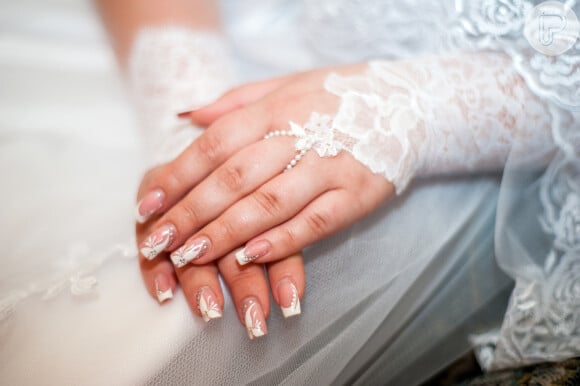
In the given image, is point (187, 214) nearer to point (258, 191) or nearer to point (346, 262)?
point (258, 191)

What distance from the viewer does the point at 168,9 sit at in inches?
39.1

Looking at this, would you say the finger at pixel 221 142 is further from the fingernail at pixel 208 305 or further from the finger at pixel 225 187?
the fingernail at pixel 208 305

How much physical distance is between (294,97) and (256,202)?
18cm

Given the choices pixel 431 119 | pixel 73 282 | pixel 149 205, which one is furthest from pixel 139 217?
pixel 431 119

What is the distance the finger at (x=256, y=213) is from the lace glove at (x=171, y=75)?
0.87 ft

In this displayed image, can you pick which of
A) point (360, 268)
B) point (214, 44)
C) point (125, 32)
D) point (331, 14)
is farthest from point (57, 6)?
point (360, 268)

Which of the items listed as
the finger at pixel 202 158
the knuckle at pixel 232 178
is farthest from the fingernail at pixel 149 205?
the knuckle at pixel 232 178

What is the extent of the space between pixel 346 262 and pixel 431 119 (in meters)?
0.25

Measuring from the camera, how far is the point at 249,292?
25.3 inches

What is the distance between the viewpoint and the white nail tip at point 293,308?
0.64 metres

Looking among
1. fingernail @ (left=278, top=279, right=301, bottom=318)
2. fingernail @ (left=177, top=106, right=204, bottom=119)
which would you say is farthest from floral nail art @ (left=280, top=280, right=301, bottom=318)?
fingernail @ (left=177, top=106, right=204, bottom=119)

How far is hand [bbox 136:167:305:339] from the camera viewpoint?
63cm

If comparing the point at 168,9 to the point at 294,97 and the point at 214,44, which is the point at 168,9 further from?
the point at 294,97

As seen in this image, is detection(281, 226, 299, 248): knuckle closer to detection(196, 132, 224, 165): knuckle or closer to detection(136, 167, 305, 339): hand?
detection(136, 167, 305, 339): hand
